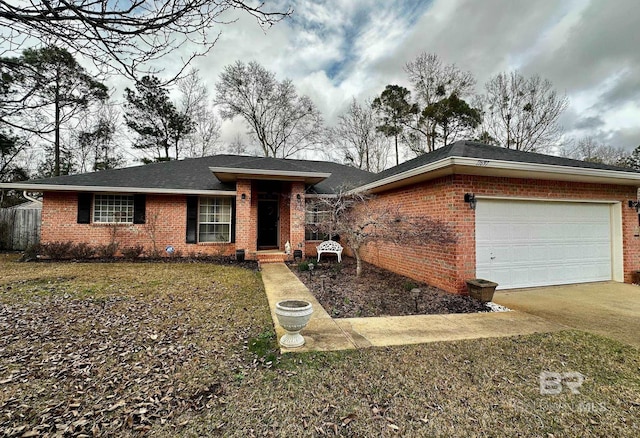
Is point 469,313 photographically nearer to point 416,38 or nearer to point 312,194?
point 312,194

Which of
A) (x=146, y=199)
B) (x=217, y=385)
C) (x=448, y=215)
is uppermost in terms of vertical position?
(x=146, y=199)

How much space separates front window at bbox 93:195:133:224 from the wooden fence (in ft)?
15.3

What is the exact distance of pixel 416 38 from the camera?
501 inches

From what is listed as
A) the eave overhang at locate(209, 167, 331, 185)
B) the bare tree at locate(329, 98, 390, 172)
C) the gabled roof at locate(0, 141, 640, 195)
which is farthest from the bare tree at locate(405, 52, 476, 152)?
the eave overhang at locate(209, 167, 331, 185)

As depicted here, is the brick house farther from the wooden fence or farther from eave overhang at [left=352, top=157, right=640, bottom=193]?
the wooden fence

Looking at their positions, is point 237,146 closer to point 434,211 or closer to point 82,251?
point 82,251

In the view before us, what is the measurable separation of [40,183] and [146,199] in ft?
10.2

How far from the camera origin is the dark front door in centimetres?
1161

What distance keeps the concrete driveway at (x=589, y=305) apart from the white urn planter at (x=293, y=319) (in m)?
4.15

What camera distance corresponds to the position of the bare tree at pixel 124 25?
1991mm

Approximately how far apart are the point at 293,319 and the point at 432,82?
20833 millimetres

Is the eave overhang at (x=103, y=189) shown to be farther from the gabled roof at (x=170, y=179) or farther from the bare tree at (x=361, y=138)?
the bare tree at (x=361, y=138)

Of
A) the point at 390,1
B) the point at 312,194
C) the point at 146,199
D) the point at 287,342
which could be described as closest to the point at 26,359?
the point at 287,342

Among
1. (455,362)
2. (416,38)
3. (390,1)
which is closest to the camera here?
(455,362)
